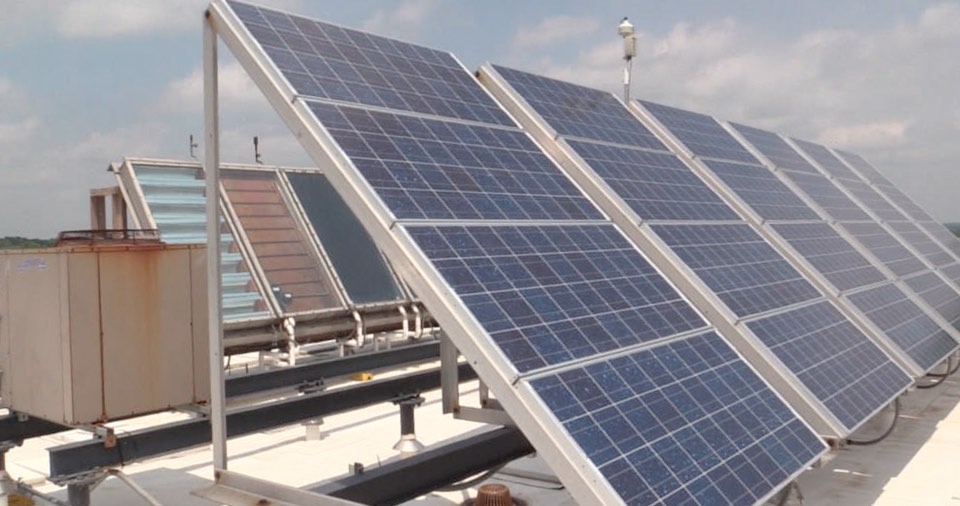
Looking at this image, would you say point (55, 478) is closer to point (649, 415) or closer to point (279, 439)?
point (649, 415)

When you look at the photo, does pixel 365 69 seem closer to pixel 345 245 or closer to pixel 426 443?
pixel 426 443

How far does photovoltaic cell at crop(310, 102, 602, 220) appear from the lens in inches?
228

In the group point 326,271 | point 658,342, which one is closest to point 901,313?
point 658,342

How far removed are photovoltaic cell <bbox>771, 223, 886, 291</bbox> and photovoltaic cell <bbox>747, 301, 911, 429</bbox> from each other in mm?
1421

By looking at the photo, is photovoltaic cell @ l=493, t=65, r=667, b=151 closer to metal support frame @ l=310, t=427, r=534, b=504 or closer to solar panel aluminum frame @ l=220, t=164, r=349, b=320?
metal support frame @ l=310, t=427, r=534, b=504

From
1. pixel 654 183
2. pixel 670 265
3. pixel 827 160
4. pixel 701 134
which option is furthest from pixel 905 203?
pixel 670 265

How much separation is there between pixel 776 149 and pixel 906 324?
22.6 feet

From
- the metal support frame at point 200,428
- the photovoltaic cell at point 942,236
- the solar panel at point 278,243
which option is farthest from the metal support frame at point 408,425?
the photovoltaic cell at point 942,236

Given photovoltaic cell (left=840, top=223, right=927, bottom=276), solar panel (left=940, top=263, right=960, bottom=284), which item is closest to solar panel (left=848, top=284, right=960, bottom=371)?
photovoltaic cell (left=840, top=223, right=927, bottom=276)

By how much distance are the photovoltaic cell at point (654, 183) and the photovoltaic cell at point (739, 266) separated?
0.81 ft

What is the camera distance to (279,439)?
1212cm

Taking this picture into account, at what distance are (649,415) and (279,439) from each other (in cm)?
797

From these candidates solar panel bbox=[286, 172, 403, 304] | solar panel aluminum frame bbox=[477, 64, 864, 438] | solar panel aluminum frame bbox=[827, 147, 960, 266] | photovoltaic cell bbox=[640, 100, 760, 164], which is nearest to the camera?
solar panel aluminum frame bbox=[477, 64, 864, 438]

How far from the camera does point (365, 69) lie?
7.16 m
